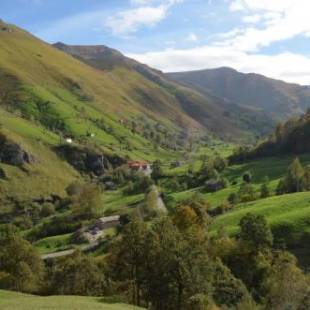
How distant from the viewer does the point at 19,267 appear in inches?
3381

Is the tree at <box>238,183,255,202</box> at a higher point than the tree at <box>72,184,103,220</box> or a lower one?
higher

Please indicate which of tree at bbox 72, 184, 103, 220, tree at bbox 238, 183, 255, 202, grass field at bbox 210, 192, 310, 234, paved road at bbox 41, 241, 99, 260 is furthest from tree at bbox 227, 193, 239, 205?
tree at bbox 72, 184, 103, 220

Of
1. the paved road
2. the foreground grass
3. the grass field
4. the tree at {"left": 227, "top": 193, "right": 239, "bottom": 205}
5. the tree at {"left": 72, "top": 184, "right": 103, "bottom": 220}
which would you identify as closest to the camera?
the foreground grass

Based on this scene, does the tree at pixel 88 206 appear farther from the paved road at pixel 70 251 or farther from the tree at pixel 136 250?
the tree at pixel 136 250

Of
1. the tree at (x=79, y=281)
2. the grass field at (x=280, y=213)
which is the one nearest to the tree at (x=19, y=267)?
the tree at (x=79, y=281)

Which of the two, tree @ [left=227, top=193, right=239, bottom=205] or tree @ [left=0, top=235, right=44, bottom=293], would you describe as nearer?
tree @ [left=0, top=235, right=44, bottom=293]

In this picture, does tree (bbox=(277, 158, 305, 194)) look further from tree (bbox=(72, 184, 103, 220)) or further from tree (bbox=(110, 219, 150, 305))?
tree (bbox=(110, 219, 150, 305))

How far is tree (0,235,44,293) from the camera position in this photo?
8369 centimetres

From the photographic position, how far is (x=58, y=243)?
168500 millimetres

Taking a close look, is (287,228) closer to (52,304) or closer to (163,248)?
(163,248)

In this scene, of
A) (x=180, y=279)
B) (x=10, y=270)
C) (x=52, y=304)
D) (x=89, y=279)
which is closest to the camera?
(x=52, y=304)

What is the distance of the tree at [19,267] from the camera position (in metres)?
83.7

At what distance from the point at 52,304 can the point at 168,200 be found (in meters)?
149

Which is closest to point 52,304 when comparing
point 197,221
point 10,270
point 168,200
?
point 10,270
